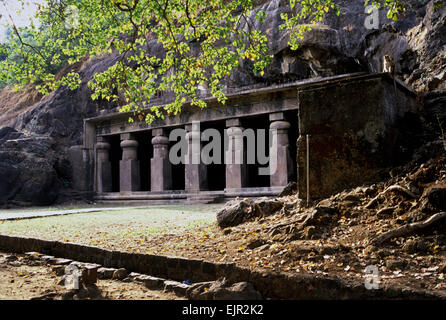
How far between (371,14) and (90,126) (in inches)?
514

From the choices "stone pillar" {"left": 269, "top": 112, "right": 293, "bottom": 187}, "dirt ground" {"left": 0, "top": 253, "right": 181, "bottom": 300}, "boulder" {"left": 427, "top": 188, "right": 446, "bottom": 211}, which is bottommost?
"dirt ground" {"left": 0, "top": 253, "right": 181, "bottom": 300}

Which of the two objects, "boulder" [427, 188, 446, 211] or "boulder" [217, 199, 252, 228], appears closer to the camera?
"boulder" [427, 188, 446, 211]

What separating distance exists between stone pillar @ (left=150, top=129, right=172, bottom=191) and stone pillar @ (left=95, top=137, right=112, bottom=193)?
10.0 ft

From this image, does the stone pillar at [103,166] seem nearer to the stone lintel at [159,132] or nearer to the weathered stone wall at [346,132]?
the stone lintel at [159,132]

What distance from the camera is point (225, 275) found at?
4.19 meters

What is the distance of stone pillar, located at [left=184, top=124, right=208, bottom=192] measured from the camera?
15398 mm

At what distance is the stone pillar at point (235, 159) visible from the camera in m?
14.4

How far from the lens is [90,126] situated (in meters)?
18.6

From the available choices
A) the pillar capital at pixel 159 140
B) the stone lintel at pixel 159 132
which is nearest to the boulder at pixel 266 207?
the pillar capital at pixel 159 140

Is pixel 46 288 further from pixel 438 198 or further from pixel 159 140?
pixel 159 140

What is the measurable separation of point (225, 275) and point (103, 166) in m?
15.3

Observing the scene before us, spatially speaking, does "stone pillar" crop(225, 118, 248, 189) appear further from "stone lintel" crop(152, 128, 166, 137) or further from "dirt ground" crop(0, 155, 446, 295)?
"dirt ground" crop(0, 155, 446, 295)

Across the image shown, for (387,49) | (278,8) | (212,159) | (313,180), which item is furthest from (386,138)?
(212,159)

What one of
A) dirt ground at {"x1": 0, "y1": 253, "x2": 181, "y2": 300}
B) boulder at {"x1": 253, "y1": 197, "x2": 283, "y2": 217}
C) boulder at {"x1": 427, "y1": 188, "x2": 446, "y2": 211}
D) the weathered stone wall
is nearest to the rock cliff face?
the weathered stone wall
